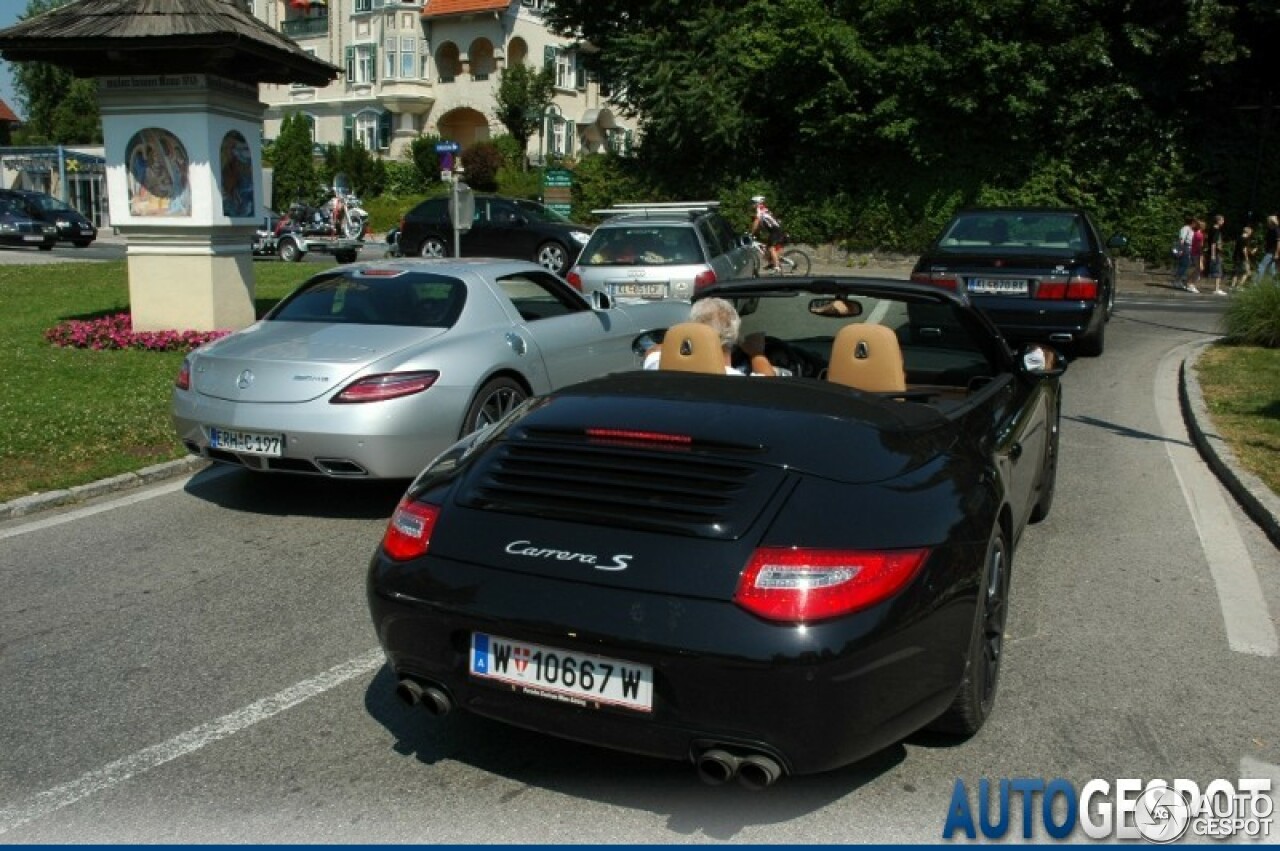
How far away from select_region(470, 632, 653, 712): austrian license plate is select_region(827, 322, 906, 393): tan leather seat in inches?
82.3

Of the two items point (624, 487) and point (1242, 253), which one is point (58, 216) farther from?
point (624, 487)

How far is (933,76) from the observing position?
29.9 metres

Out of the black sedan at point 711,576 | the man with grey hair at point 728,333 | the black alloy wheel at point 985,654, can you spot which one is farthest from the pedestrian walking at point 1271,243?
the black sedan at point 711,576

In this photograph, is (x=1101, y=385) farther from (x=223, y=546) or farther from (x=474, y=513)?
(x=474, y=513)

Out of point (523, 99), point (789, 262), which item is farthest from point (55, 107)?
point (789, 262)

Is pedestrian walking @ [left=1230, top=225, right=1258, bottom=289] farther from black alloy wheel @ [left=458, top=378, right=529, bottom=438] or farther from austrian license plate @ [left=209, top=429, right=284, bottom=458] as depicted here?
austrian license plate @ [left=209, top=429, right=284, bottom=458]

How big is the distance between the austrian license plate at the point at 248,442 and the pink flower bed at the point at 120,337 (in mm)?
7008

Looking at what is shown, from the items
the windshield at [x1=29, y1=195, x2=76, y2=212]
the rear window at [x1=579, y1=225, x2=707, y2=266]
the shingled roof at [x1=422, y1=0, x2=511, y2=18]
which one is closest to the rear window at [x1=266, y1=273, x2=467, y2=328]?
the rear window at [x1=579, y1=225, x2=707, y2=266]

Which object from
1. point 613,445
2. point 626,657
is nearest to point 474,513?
point 613,445

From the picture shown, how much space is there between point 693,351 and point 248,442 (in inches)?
119

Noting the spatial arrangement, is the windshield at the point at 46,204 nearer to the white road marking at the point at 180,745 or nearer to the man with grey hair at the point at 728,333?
the man with grey hair at the point at 728,333

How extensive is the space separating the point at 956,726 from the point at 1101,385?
30.6 feet

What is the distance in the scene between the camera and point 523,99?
55250 mm

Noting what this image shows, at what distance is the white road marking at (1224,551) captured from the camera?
4.95 m
